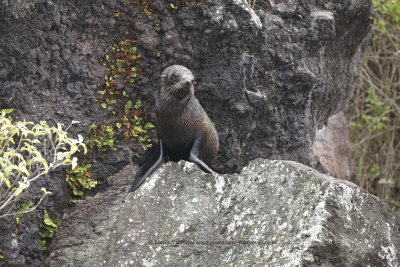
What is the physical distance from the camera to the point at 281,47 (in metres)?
5.85

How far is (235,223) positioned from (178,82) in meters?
1.24

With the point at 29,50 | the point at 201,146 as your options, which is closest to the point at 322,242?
the point at 201,146

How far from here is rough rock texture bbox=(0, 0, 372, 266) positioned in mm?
4449

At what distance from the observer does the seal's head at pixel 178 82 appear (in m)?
4.74

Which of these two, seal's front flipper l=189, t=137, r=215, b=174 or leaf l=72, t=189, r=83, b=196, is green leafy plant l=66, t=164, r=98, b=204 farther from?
seal's front flipper l=189, t=137, r=215, b=174

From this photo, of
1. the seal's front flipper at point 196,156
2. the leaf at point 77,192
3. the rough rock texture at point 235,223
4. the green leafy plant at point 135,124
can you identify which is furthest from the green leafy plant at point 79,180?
the seal's front flipper at point 196,156

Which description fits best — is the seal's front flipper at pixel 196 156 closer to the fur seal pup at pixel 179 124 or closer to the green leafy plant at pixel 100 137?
the fur seal pup at pixel 179 124

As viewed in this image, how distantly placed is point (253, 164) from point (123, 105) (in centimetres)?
138

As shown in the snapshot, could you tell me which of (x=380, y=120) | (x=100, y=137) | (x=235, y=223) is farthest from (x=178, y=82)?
(x=380, y=120)

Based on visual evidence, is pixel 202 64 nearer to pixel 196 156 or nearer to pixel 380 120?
pixel 196 156

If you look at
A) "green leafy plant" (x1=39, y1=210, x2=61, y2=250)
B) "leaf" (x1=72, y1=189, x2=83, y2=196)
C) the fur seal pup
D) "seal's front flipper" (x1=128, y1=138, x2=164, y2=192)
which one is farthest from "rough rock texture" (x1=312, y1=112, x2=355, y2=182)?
"green leafy plant" (x1=39, y1=210, x2=61, y2=250)

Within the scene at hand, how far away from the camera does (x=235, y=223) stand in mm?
4113

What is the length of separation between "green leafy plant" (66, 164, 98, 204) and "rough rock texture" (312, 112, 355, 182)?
10.3 feet

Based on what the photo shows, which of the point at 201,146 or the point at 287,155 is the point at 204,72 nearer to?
the point at 201,146
